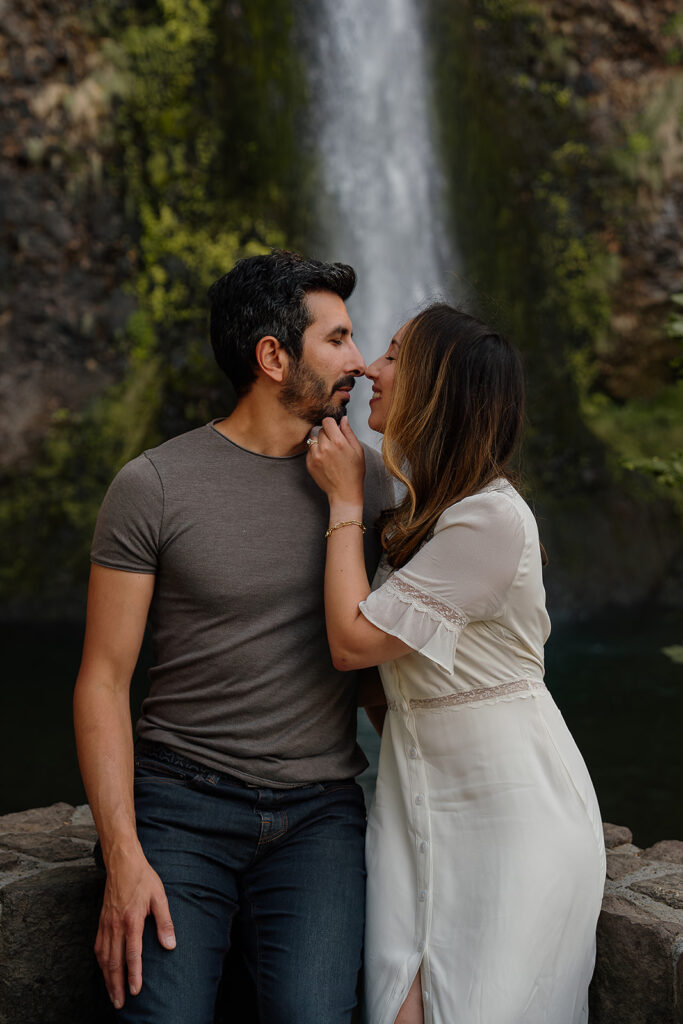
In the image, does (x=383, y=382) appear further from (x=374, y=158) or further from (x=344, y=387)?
(x=374, y=158)

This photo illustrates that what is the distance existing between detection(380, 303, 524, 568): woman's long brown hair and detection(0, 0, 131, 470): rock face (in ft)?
27.6

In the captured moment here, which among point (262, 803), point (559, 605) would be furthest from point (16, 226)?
point (262, 803)

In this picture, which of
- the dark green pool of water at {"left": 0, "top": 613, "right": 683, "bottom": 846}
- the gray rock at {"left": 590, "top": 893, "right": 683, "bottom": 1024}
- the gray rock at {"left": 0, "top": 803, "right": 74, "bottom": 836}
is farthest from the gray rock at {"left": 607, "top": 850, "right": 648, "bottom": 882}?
the dark green pool of water at {"left": 0, "top": 613, "right": 683, "bottom": 846}

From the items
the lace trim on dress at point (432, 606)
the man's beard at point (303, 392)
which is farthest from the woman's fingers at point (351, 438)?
the lace trim on dress at point (432, 606)

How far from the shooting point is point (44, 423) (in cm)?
1005

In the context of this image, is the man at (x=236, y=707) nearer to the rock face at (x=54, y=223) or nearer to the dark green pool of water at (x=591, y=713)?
the dark green pool of water at (x=591, y=713)

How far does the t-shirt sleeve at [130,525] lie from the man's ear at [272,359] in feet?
1.37

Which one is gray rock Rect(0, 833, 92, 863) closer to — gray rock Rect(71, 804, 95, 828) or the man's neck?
gray rock Rect(71, 804, 95, 828)

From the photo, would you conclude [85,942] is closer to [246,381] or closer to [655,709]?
[246,381]

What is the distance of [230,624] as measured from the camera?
7.39ft

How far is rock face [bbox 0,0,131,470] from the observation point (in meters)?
9.72

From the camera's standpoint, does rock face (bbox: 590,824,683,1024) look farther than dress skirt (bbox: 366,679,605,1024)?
Yes

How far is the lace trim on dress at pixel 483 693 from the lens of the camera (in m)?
2.06

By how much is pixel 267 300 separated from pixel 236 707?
0.96 meters
